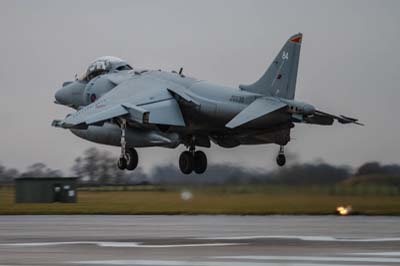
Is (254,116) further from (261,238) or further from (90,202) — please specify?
(261,238)

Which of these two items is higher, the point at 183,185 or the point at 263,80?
the point at 263,80

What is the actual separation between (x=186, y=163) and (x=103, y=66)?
25.4 feet

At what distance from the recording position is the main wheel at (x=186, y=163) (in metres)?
40.7

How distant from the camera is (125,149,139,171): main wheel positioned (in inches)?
1597

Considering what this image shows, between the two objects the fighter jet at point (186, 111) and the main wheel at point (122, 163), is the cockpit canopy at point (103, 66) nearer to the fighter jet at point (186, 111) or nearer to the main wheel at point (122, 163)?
the fighter jet at point (186, 111)

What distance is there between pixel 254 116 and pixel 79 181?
50.8ft

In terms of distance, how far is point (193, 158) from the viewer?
41250 mm

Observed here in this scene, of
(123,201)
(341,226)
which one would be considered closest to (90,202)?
(123,201)

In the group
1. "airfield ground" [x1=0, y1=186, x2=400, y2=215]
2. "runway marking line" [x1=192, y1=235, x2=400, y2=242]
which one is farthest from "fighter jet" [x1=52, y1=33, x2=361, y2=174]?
"runway marking line" [x1=192, y1=235, x2=400, y2=242]

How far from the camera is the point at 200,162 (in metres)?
41.0

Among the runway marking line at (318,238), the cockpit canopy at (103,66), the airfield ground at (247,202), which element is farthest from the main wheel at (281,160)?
the runway marking line at (318,238)

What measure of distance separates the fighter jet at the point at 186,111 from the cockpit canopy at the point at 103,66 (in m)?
0.05

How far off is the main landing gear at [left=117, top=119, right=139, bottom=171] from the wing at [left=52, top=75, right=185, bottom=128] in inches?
27.9

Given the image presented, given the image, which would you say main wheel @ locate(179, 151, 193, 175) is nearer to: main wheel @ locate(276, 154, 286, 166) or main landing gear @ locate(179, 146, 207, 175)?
main landing gear @ locate(179, 146, 207, 175)
